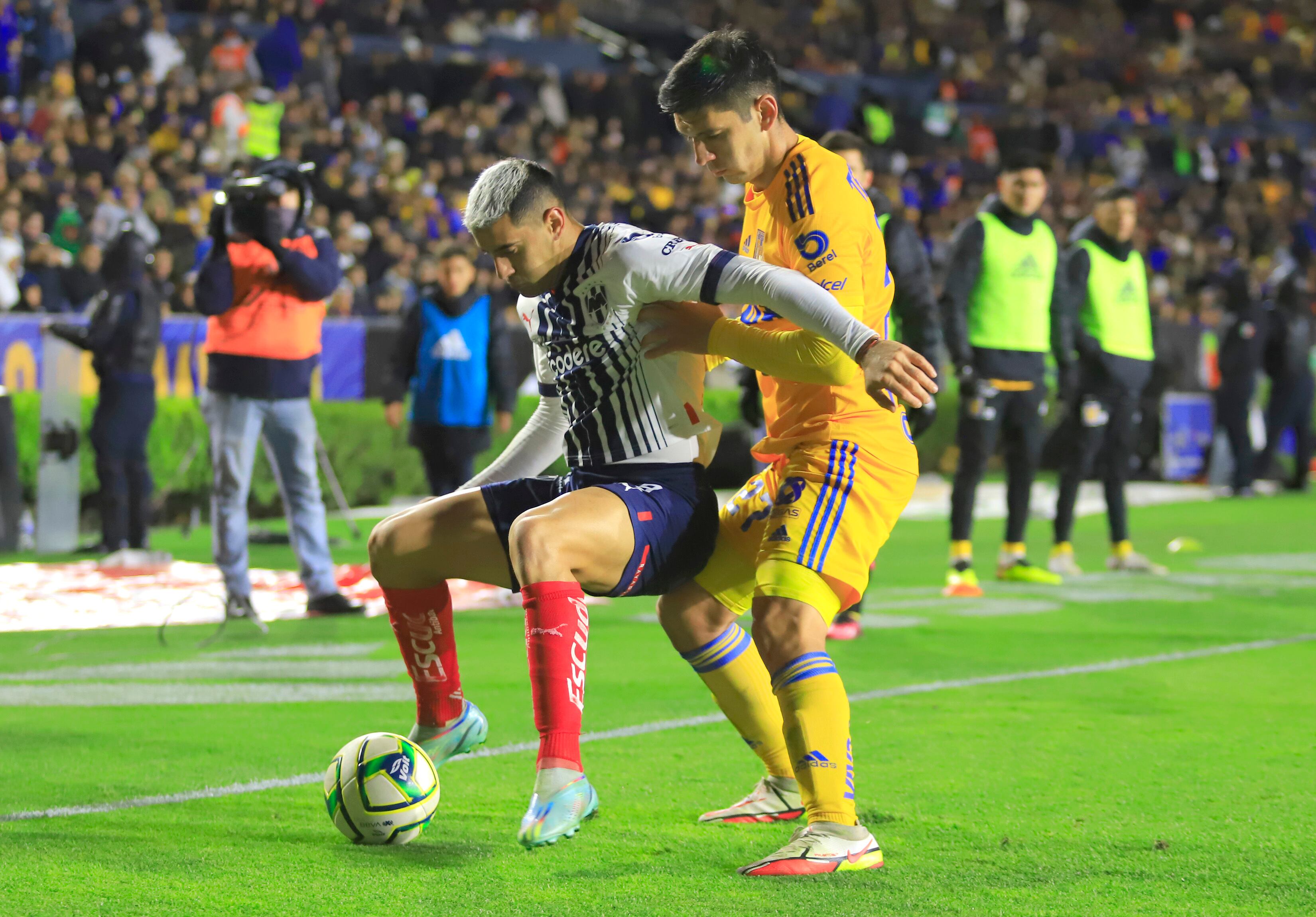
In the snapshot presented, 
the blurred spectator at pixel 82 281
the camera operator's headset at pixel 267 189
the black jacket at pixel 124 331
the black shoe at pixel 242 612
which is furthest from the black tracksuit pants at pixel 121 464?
the blurred spectator at pixel 82 281

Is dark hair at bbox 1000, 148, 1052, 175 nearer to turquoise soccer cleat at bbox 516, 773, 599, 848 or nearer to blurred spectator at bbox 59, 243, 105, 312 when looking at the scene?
turquoise soccer cleat at bbox 516, 773, 599, 848

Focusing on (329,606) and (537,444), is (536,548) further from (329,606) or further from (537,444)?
(329,606)

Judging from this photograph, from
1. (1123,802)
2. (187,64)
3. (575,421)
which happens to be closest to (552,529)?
(575,421)

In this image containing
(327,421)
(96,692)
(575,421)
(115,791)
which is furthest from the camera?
(327,421)

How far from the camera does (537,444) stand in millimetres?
4504

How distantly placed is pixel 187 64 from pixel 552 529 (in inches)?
741

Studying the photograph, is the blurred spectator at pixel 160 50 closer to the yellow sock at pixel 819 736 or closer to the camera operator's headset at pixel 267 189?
the camera operator's headset at pixel 267 189

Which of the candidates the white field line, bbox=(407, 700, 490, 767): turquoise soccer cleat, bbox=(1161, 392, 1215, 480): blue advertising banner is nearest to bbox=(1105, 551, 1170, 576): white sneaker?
the white field line

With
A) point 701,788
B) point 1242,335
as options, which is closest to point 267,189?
point 701,788

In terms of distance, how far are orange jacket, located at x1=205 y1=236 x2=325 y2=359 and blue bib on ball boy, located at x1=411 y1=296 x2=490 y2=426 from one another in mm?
1063

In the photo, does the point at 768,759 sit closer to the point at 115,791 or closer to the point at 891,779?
the point at 891,779

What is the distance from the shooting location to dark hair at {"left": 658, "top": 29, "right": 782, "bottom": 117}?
4078 mm

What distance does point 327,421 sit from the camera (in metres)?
14.2

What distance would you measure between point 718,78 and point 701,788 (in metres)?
2.02
